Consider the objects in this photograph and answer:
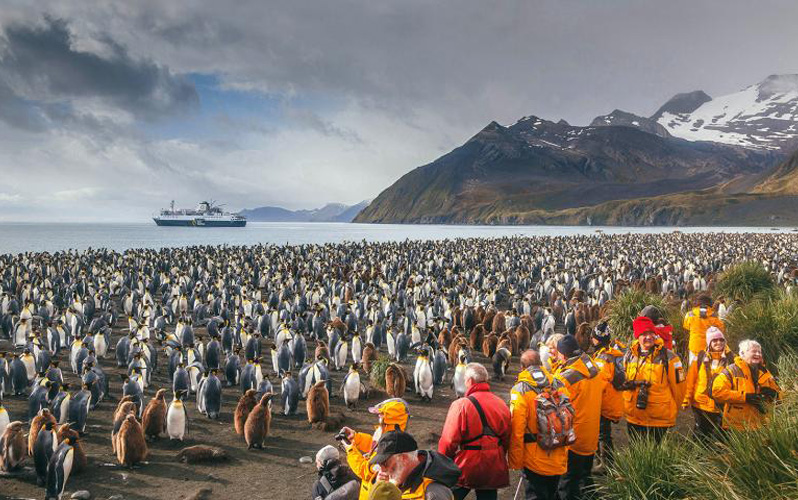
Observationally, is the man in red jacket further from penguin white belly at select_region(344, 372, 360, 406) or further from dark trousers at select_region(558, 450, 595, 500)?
penguin white belly at select_region(344, 372, 360, 406)

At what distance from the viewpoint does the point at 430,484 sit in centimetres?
336

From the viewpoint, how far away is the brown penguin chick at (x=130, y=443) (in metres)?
7.66

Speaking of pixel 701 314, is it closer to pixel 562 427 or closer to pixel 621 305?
pixel 562 427

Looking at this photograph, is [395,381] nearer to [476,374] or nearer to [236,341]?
[236,341]

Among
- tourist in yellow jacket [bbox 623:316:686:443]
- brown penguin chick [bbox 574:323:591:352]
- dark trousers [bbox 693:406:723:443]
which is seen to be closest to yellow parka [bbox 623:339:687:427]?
tourist in yellow jacket [bbox 623:316:686:443]

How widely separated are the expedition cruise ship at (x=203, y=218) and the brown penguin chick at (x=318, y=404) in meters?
176

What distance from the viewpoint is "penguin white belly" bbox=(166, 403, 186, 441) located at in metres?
8.66

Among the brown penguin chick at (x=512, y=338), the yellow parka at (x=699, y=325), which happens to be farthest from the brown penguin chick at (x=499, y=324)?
the yellow parka at (x=699, y=325)

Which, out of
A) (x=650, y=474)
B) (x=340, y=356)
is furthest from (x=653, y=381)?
(x=340, y=356)

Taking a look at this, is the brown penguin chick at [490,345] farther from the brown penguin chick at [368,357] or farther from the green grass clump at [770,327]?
the green grass clump at [770,327]

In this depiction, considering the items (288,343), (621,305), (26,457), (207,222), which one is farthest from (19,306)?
(207,222)

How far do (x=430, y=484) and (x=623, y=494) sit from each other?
7.53ft

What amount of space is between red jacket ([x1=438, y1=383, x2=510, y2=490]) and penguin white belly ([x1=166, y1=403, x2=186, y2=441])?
20.0ft

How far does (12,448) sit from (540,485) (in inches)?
289
